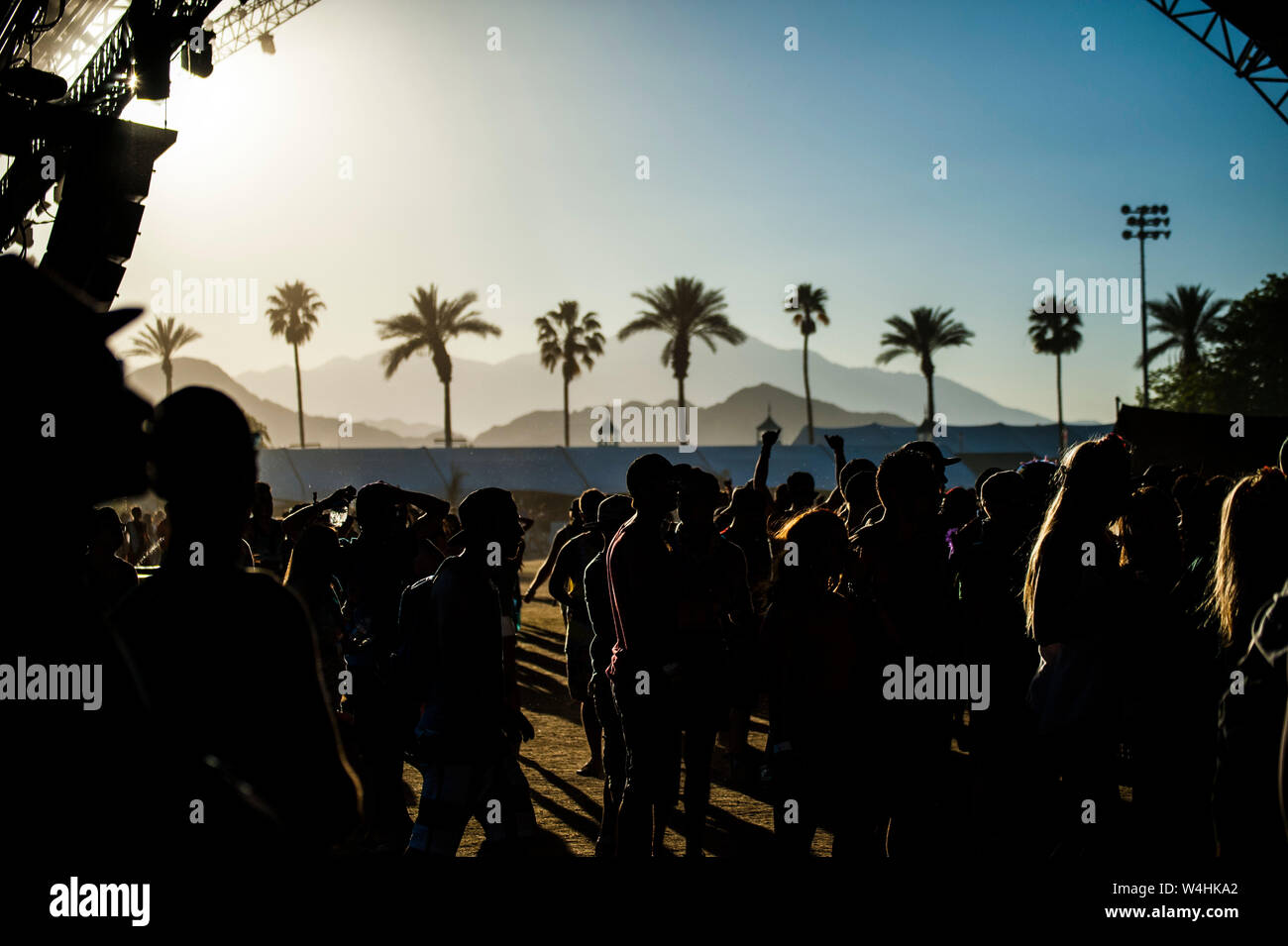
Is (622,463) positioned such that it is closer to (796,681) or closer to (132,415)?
(796,681)

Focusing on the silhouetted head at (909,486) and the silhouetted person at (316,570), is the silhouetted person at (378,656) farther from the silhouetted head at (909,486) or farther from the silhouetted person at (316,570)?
the silhouetted head at (909,486)

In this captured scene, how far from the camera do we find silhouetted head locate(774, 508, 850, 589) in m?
4.24

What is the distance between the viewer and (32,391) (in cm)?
126

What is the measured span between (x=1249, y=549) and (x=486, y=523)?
2.92m

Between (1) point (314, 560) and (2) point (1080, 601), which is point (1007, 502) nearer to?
(2) point (1080, 601)

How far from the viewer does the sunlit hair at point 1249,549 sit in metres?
2.96

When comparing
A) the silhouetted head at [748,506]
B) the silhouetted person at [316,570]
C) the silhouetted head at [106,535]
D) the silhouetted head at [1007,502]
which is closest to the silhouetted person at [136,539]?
the silhouetted head at [106,535]

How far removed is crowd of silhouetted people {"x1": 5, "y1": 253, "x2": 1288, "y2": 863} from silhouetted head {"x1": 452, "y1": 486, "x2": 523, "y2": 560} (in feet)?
0.05

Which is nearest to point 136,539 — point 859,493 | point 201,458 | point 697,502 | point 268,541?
point 268,541

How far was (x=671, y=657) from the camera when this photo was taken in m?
4.59

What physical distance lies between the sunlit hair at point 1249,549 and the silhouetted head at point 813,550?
1512 mm

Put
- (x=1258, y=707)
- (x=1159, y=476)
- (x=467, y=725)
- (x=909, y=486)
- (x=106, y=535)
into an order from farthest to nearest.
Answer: (x=1159, y=476) → (x=106, y=535) → (x=909, y=486) → (x=467, y=725) → (x=1258, y=707)

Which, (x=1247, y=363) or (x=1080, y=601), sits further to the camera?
(x=1247, y=363)
